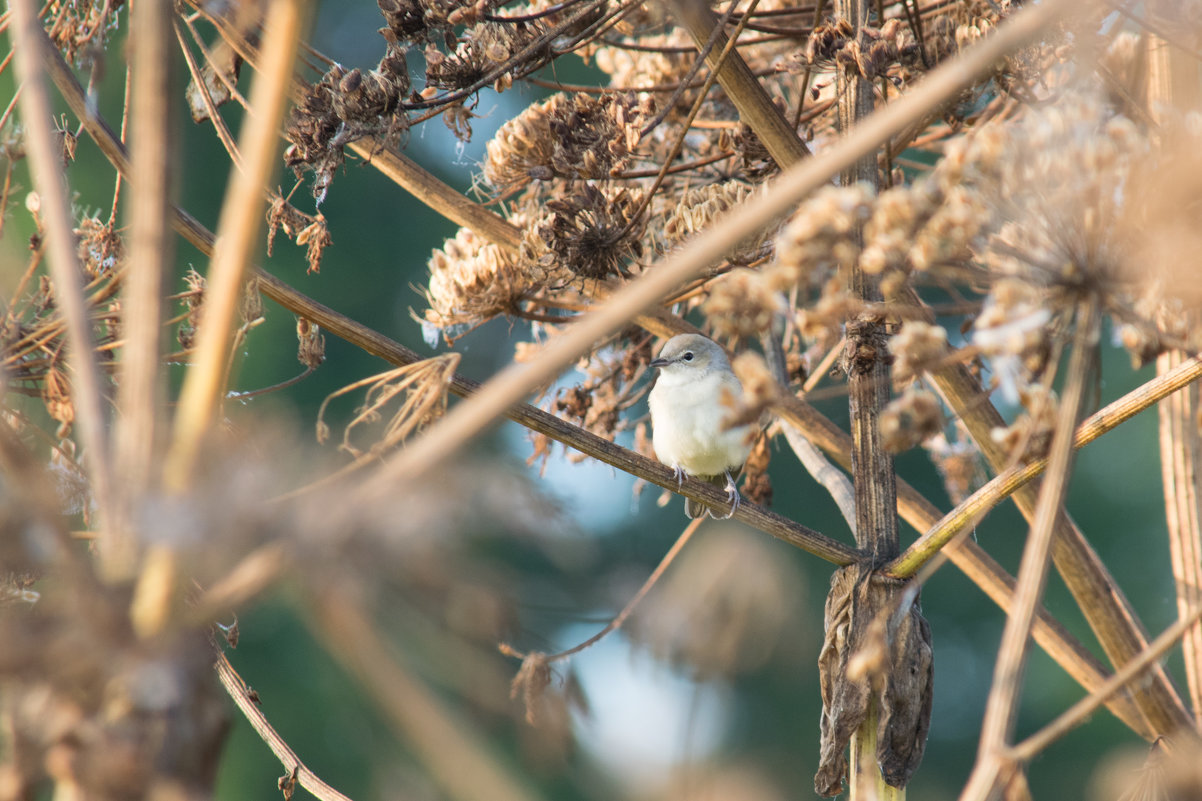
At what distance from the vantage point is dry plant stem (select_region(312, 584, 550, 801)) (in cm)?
Result: 101

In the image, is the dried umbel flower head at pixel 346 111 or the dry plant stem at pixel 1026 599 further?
the dried umbel flower head at pixel 346 111

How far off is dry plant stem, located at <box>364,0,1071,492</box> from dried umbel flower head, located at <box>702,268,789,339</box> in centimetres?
23

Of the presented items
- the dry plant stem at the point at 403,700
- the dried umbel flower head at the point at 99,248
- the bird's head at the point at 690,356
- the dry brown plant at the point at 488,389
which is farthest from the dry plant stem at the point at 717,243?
the bird's head at the point at 690,356

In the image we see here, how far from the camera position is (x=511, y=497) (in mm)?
1331

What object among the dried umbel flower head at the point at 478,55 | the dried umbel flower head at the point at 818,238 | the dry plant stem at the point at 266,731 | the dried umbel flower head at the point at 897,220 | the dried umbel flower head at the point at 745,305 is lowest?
the dry plant stem at the point at 266,731

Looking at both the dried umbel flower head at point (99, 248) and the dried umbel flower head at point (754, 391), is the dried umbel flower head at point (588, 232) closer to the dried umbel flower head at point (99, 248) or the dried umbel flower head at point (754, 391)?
the dried umbel flower head at point (99, 248)

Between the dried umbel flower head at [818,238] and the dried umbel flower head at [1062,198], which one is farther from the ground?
the dried umbel flower head at [1062,198]

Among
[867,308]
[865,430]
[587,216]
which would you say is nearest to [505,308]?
[587,216]

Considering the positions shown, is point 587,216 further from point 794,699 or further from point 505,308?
point 794,699

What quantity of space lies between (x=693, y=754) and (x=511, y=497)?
38 centimetres

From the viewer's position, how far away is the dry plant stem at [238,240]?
3.25ft

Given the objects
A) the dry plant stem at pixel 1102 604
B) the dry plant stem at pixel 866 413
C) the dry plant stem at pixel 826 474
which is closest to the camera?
the dry plant stem at pixel 866 413

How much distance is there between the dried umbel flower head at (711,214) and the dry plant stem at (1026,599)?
138cm

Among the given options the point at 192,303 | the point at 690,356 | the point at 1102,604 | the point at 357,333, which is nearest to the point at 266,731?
the point at 357,333
